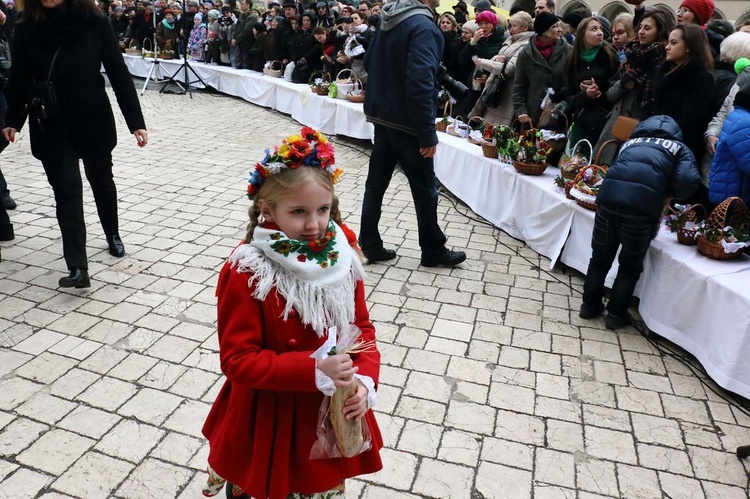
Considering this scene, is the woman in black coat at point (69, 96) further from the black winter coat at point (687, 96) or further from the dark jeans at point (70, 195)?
the black winter coat at point (687, 96)

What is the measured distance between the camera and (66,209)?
4.04 m

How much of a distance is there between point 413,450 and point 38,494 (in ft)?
5.19

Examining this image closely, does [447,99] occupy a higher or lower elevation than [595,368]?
higher

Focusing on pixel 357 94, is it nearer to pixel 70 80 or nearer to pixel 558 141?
pixel 558 141

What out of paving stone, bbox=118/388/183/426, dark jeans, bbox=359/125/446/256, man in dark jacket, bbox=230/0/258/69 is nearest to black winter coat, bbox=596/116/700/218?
dark jeans, bbox=359/125/446/256

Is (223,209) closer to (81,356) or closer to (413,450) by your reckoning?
(81,356)

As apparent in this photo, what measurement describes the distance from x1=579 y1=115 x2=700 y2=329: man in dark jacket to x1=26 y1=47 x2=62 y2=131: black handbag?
3578mm

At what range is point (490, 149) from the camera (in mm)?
5789

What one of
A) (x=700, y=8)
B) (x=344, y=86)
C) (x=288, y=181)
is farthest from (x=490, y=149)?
(x=288, y=181)

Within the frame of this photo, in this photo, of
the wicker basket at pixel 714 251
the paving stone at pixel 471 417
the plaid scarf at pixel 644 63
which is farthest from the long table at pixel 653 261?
the paving stone at pixel 471 417

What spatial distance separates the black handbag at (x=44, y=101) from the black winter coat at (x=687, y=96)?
422cm

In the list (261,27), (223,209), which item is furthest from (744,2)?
(223,209)

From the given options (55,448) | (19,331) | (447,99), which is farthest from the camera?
(447,99)

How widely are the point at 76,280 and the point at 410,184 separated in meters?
2.46
